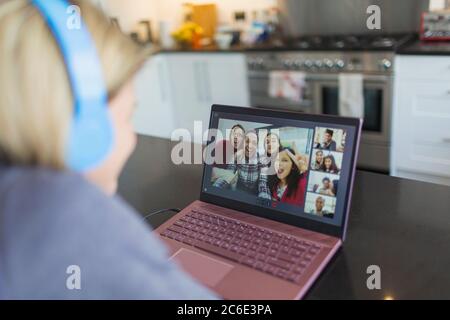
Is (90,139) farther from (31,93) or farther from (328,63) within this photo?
(328,63)

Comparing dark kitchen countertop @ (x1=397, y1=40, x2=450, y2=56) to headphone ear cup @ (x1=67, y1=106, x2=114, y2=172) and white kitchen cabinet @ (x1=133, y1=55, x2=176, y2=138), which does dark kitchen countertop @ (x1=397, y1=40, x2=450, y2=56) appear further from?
headphone ear cup @ (x1=67, y1=106, x2=114, y2=172)

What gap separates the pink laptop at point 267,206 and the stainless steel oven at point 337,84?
5.88ft

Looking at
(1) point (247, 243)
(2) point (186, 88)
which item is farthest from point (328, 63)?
(1) point (247, 243)

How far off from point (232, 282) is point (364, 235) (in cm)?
28

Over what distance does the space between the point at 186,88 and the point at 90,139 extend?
2.89 meters

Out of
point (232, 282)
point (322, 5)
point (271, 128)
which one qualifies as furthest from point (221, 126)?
point (322, 5)

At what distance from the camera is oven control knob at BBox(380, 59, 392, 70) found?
2439mm

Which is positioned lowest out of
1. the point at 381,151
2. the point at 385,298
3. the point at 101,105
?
the point at 381,151

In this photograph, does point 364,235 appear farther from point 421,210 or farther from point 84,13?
point 84,13

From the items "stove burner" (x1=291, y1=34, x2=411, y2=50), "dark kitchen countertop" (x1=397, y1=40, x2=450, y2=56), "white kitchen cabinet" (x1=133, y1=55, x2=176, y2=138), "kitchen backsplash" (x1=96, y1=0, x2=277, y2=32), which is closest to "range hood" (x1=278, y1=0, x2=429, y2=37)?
"stove burner" (x1=291, y1=34, x2=411, y2=50)

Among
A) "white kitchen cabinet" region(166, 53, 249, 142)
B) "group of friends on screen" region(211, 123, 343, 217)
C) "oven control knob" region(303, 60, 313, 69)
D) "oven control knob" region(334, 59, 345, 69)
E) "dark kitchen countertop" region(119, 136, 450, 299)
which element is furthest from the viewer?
"white kitchen cabinet" region(166, 53, 249, 142)

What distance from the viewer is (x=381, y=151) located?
267 cm

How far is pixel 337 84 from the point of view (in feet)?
8.71

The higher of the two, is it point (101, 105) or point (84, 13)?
point (84, 13)
